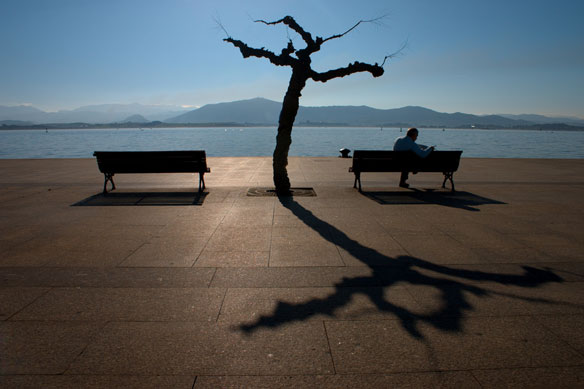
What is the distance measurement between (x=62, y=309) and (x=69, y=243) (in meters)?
2.11

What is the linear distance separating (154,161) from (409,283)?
Result: 6953 millimetres

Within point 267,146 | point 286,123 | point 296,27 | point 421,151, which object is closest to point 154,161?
point 286,123

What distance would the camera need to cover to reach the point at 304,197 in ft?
25.5

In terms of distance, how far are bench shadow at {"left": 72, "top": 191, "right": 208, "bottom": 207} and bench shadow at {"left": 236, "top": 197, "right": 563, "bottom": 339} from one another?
14.2 feet

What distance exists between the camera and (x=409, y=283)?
3.46 m

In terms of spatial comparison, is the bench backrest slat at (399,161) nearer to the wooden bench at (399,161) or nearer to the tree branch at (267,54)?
the wooden bench at (399,161)

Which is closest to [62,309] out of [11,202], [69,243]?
[69,243]

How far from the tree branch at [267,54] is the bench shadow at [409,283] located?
17.1 ft

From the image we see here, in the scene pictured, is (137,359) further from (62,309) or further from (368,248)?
(368,248)

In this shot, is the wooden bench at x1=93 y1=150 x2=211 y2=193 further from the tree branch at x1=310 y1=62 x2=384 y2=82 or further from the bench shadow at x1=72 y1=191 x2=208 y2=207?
the tree branch at x1=310 y1=62 x2=384 y2=82

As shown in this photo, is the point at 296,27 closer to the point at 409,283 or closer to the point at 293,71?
the point at 293,71

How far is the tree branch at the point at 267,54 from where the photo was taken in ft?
25.9

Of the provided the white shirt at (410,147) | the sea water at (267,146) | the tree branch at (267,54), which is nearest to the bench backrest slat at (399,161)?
the white shirt at (410,147)

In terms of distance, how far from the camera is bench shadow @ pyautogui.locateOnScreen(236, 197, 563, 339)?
2779 millimetres
